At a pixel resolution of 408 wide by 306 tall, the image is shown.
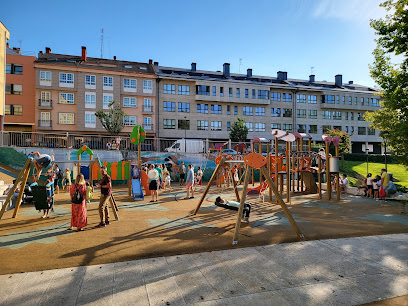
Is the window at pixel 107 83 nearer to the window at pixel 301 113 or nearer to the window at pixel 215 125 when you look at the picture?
the window at pixel 215 125

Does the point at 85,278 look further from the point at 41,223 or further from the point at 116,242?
the point at 41,223

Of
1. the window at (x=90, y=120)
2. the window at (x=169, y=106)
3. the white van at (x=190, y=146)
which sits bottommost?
the white van at (x=190, y=146)

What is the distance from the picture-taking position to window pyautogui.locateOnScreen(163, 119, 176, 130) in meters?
45.4

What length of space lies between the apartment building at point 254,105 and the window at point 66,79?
1301 centimetres

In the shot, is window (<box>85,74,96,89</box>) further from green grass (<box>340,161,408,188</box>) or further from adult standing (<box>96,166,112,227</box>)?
green grass (<box>340,161,408,188</box>)

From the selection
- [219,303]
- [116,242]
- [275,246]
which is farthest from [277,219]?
[219,303]

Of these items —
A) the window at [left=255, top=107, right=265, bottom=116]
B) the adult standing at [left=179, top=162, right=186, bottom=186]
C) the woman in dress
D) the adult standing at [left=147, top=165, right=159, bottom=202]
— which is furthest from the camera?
the window at [left=255, top=107, right=265, bottom=116]

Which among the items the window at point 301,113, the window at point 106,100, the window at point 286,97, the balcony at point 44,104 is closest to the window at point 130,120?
the window at point 106,100

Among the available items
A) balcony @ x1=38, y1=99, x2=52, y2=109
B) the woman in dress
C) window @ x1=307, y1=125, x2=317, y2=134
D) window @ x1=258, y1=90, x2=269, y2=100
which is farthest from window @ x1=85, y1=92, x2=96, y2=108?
window @ x1=307, y1=125, x2=317, y2=134

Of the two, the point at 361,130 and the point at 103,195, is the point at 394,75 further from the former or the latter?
the point at 361,130

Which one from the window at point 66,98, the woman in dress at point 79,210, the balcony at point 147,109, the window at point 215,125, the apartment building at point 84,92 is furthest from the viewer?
the window at point 215,125

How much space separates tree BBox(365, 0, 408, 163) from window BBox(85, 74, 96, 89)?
36248 mm

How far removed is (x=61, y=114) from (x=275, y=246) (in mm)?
40706

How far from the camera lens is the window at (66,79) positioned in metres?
39.8
